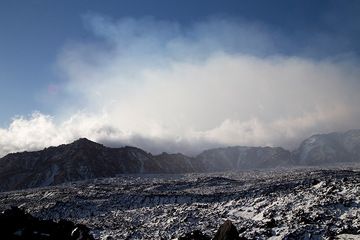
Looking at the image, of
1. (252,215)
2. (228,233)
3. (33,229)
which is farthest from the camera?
(252,215)

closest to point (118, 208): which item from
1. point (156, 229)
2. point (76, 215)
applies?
point (76, 215)

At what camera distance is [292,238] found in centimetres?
6225

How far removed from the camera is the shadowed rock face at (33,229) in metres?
62.3

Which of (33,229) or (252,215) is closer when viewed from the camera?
(33,229)

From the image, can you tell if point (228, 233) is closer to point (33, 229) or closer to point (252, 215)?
point (33, 229)

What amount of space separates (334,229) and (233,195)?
75797 millimetres

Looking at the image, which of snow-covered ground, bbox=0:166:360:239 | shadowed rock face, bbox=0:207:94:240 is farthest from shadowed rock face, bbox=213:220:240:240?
shadowed rock face, bbox=0:207:94:240

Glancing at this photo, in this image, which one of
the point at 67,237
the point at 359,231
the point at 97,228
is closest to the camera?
the point at 359,231

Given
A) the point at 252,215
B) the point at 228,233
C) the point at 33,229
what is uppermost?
the point at 33,229

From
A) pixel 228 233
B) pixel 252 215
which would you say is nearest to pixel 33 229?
pixel 228 233

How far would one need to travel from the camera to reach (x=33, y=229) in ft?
214

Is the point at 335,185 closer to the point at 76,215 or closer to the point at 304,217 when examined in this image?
the point at 304,217

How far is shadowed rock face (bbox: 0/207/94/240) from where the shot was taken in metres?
62.3

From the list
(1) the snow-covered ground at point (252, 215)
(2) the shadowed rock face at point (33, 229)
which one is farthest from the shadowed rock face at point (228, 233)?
(2) the shadowed rock face at point (33, 229)
